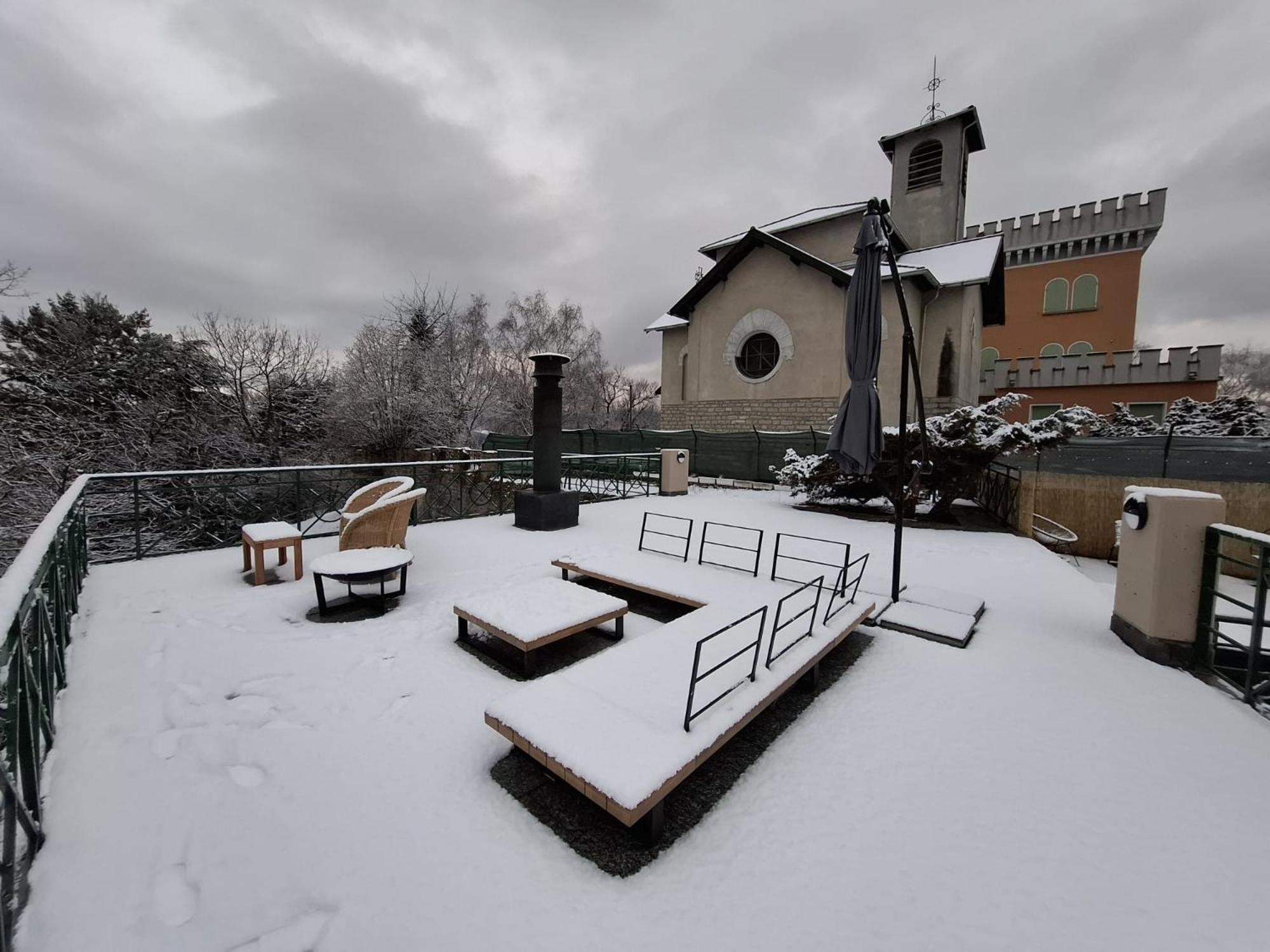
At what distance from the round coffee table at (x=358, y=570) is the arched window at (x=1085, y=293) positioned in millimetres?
36831

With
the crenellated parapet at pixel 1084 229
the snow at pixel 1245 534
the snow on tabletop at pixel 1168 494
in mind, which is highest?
the crenellated parapet at pixel 1084 229

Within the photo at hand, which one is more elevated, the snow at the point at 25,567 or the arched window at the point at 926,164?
the arched window at the point at 926,164

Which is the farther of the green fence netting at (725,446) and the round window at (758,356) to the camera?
the round window at (758,356)

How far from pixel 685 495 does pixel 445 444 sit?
38.1 feet

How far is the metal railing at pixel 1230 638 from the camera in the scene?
3.11m

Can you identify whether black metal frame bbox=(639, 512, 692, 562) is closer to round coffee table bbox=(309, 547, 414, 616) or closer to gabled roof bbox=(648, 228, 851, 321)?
round coffee table bbox=(309, 547, 414, 616)

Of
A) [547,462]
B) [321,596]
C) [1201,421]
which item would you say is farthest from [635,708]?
[1201,421]

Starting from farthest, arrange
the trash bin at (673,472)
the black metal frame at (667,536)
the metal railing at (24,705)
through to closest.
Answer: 1. the trash bin at (673,472)
2. the black metal frame at (667,536)
3. the metal railing at (24,705)

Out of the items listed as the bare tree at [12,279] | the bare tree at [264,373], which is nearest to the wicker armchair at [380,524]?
the bare tree at [12,279]

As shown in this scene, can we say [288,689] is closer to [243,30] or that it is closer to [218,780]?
[218,780]

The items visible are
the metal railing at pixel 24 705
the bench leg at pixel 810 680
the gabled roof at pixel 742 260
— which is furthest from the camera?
the gabled roof at pixel 742 260

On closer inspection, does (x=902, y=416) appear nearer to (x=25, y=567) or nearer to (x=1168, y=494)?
(x=1168, y=494)

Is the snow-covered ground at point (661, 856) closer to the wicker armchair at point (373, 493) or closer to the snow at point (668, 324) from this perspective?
the wicker armchair at point (373, 493)

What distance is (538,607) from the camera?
3.77 metres
